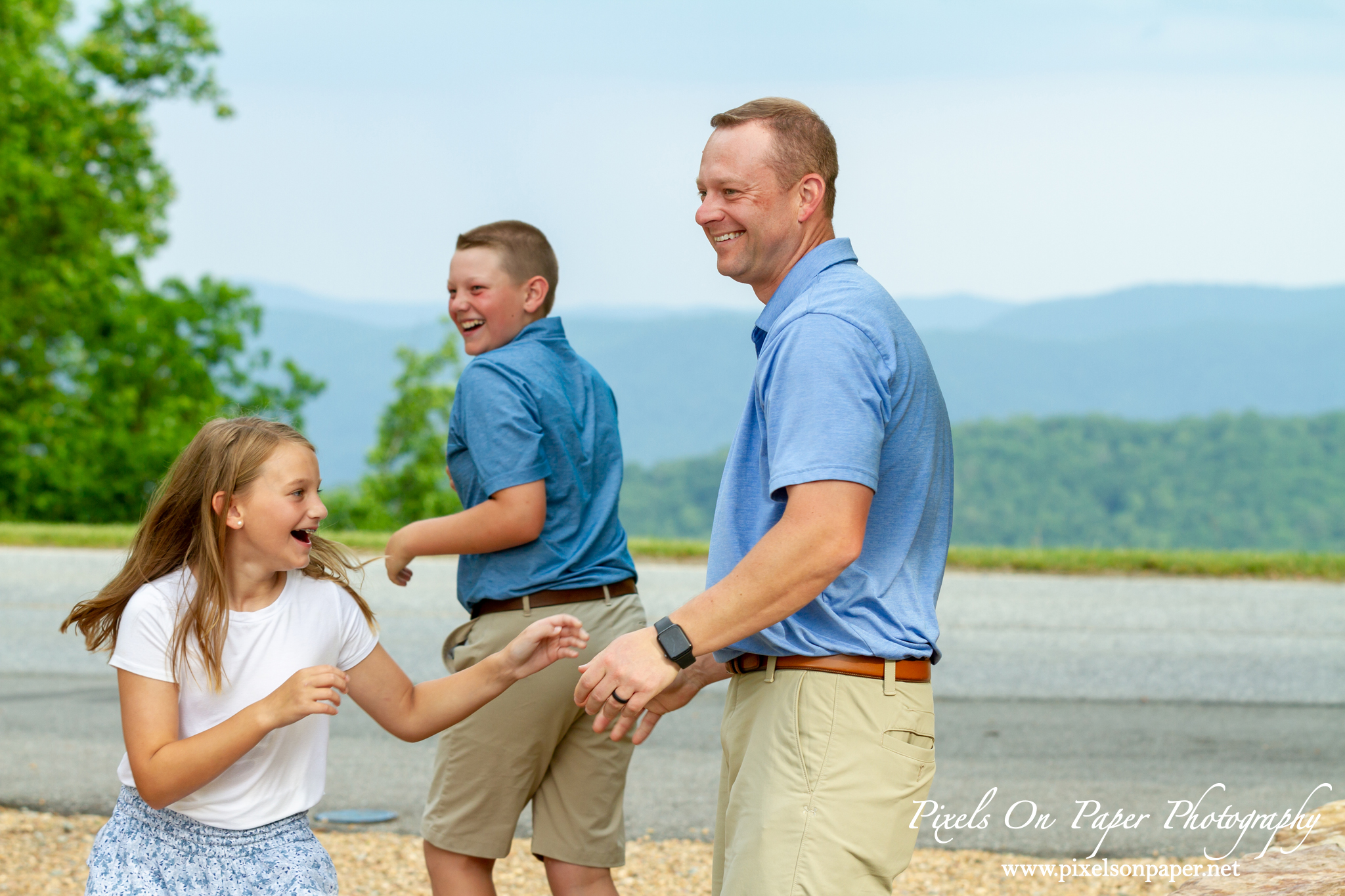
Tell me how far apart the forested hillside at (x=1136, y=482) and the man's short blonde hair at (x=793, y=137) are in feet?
197

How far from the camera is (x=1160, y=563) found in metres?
12.1

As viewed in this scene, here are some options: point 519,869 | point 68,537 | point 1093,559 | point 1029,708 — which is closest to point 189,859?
point 519,869

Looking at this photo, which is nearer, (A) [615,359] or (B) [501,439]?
(B) [501,439]

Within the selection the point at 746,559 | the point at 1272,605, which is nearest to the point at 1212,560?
the point at 1272,605

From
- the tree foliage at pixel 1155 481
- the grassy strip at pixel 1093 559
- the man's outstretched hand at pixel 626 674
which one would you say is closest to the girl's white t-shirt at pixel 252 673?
the man's outstretched hand at pixel 626 674

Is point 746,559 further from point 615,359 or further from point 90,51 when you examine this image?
point 615,359

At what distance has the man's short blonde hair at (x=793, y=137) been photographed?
244cm

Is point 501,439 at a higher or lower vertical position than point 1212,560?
higher

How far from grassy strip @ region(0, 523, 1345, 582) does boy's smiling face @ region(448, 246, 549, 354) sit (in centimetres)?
841

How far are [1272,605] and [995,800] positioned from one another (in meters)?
6.43

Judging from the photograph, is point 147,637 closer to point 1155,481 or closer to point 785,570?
point 785,570

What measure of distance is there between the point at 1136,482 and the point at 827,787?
244 feet

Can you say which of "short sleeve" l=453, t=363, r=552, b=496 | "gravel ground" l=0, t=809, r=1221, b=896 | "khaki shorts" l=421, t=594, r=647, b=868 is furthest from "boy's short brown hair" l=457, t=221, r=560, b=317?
"gravel ground" l=0, t=809, r=1221, b=896

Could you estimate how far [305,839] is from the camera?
256 centimetres
